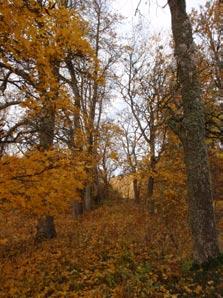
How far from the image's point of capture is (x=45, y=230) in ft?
49.2

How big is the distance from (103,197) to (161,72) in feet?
39.1

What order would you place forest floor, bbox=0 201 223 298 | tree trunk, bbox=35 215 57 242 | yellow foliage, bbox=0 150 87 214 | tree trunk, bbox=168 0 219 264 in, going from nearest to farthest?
yellow foliage, bbox=0 150 87 214 → forest floor, bbox=0 201 223 298 → tree trunk, bbox=168 0 219 264 → tree trunk, bbox=35 215 57 242

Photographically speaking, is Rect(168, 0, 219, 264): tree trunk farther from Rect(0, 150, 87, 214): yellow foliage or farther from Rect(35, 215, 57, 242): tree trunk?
Rect(35, 215, 57, 242): tree trunk

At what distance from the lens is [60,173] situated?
7430 millimetres

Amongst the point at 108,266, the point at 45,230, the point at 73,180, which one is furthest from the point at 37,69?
the point at 45,230

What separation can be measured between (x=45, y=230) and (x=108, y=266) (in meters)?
6.04

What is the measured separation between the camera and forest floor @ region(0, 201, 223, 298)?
7.27 m

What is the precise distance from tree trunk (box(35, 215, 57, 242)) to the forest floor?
365 mm

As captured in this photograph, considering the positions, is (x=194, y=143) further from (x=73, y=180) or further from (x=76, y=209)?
(x=76, y=209)

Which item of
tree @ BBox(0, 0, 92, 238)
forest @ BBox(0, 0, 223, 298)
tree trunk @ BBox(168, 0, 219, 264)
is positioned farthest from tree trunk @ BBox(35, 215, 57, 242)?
tree trunk @ BBox(168, 0, 219, 264)

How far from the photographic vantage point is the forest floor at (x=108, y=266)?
7.27 m

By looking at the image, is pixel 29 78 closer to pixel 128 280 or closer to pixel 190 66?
pixel 190 66

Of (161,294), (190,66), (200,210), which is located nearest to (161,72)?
(190,66)

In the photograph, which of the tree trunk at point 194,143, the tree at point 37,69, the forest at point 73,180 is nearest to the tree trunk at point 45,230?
the forest at point 73,180
